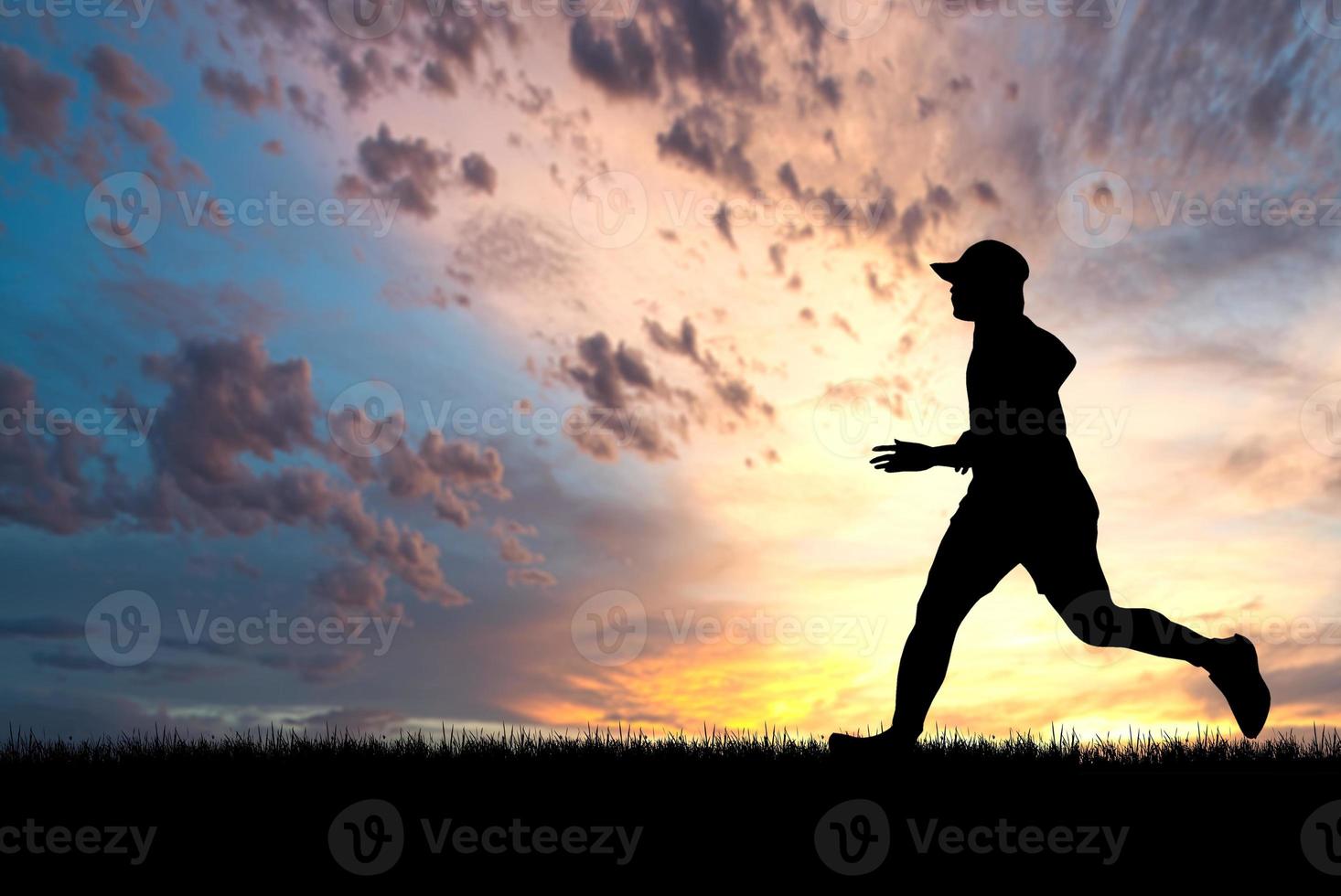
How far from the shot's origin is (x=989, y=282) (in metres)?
7.03

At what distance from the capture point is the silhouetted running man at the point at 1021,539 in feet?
22.1

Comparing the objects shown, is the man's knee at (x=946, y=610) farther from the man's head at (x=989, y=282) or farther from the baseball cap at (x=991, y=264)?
the baseball cap at (x=991, y=264)

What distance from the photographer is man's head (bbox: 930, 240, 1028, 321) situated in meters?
7.02

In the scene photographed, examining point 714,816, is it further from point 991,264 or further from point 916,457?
point 991,264

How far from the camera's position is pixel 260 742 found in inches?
354

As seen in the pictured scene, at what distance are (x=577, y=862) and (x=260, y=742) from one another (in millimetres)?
4716

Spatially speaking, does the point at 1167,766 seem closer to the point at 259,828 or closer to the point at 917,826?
the point at 917,826

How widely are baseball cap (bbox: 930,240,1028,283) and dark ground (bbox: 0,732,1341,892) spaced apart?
131 inches
